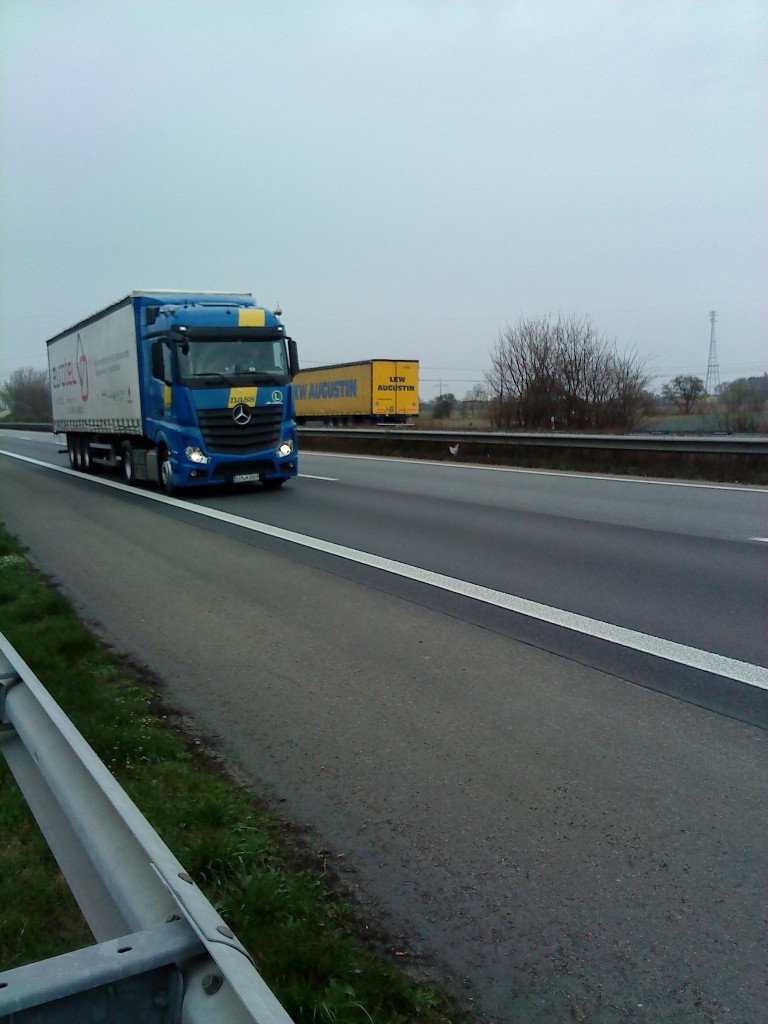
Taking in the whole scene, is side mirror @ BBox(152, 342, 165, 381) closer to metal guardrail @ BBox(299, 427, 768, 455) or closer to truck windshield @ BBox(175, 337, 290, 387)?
truck windshield @ BBox(175, 337, 290, 387)

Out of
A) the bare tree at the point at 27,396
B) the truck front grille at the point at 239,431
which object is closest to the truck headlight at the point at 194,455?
the truck front grille at the point at 239,431

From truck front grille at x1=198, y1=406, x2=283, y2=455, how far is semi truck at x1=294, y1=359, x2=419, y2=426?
34.7 m

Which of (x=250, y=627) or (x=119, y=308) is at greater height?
(x=119, y=308)

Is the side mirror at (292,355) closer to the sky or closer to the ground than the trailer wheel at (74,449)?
closer to the sky

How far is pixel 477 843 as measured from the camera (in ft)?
11.7

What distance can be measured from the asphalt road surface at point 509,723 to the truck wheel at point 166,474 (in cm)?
502

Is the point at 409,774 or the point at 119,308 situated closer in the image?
the point at 409,774

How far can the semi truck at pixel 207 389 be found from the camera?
15.8 metres

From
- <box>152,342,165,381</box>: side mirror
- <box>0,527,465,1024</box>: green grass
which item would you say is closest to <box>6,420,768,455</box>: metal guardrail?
<box>152,342,165,381</box>: side mirror

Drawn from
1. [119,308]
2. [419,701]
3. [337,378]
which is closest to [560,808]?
[419,701]

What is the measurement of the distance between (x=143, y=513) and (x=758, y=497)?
10204 mm

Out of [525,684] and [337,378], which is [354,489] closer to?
[525,684]

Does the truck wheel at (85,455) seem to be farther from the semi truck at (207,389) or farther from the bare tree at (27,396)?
the bare tree at (27,396)

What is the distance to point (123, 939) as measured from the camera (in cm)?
180
